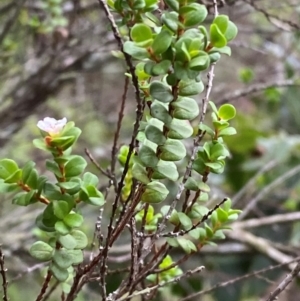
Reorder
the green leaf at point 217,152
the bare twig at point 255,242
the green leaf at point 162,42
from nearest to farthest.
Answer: the green leaf at point 162,42 → the green leaf at point 217,152 → the bare twig at point 255,242

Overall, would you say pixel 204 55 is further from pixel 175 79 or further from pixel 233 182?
pixel 233 182

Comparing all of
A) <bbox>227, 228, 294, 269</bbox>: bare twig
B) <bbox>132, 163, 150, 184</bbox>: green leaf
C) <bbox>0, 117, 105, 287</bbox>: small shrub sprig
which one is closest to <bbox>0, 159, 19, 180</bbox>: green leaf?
<bbox>0, 117, 105, 287</bbox>: small shrub sprig

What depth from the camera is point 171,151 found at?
0.45 m

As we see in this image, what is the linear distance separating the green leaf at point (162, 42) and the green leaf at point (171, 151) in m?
0.10

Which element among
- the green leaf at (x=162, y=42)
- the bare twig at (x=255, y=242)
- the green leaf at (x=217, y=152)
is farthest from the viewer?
the bare twig at (x=255, y=242)

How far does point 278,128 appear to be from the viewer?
2.27 meters

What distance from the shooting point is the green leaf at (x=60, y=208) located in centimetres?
42

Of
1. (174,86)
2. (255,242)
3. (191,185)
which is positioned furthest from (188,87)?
(255,242)

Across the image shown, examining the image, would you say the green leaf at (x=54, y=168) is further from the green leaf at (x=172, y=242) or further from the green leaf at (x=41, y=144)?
the green leaf at (x=172, y=242)

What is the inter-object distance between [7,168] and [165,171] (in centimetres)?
14

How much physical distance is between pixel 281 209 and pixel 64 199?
56.2 inches

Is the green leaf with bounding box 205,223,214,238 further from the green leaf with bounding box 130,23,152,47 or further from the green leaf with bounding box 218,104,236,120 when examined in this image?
the green leaf with bounding box 130,23,152,47

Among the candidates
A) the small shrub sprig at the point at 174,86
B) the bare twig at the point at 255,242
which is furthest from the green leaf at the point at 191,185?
the bare twig at the point at 255,242

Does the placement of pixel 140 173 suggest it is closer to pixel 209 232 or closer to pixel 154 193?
pixel 154 193
